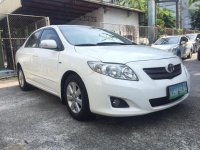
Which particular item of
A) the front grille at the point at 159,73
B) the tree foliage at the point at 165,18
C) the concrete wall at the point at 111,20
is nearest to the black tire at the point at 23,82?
the front grille at the point at 159,73

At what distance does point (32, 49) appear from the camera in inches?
233

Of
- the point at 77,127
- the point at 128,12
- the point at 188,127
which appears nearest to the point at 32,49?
the point at 77,127

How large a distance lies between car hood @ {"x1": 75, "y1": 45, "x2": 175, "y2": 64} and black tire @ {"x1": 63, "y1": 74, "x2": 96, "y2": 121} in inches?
17.2

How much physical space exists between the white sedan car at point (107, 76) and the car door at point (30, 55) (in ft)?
2.93

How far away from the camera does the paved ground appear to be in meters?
3.42

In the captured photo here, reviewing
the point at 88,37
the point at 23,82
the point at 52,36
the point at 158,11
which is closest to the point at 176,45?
the point at 23,82

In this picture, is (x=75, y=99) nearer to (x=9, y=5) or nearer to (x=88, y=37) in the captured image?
(x=88, y=37)

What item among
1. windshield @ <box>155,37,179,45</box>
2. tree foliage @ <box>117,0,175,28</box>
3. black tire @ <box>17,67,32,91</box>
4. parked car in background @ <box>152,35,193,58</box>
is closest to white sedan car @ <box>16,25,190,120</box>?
black tire @ <box>17,67,32,91</box>

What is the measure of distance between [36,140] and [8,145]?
0.36 meters

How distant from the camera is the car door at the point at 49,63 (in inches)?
188

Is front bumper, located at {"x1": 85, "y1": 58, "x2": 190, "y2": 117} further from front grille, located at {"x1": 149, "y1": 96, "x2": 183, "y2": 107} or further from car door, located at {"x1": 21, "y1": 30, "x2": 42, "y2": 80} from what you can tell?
car door, located at {"x1": 21, "y1": 30, "x2": 42, "y2": 80}

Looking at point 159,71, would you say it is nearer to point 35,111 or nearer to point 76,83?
point 76,83

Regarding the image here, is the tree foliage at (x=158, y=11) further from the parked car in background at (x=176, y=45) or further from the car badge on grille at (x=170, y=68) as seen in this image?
the car badge on grille at (x=170, y=68)

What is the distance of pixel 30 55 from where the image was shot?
592 cm
